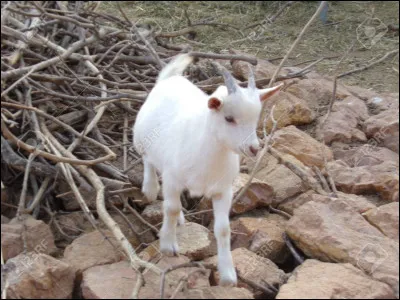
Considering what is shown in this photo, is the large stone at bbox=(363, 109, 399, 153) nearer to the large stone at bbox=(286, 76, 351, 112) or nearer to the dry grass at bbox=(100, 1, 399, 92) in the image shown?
the dry grass at bbox=(100, 1, 399, 92)

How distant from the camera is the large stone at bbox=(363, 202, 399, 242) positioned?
13.8 ft

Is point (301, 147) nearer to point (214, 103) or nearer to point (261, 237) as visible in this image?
point (261, 237)

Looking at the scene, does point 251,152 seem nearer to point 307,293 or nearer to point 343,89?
point 307,293

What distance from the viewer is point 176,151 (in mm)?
3705

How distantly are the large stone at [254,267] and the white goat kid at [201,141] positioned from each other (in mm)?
231

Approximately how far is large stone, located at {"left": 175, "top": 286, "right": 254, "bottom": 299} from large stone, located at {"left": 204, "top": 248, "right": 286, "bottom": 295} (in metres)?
0.21

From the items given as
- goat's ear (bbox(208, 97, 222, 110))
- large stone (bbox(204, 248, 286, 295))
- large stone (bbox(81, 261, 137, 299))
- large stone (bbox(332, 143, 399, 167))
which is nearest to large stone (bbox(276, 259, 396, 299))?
large stone (bbox(204, 248, 286, 295))

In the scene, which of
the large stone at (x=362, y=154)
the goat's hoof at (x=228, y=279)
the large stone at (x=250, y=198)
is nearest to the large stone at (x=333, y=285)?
the goat's hoof at (x=228, y=279)

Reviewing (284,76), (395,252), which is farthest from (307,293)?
(284,76)

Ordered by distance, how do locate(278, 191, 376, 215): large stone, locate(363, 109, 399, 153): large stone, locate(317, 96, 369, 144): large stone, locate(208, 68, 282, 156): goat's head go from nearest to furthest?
locate(208, 68, 282, 156): goat's head, locate(278, 191, 376, 215): large stone, locate(363, 109, 399, 153): large stone, locate(317, 96, 369, 144): large stone

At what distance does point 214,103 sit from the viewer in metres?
3.33

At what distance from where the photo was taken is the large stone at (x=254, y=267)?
3.91 meters

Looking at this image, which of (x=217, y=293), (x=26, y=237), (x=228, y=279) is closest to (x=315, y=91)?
(x=228, y=279)

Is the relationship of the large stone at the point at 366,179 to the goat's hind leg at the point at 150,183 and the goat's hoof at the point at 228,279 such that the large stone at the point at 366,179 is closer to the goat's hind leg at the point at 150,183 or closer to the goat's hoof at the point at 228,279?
the goat's hind leg at the point at 150,183
